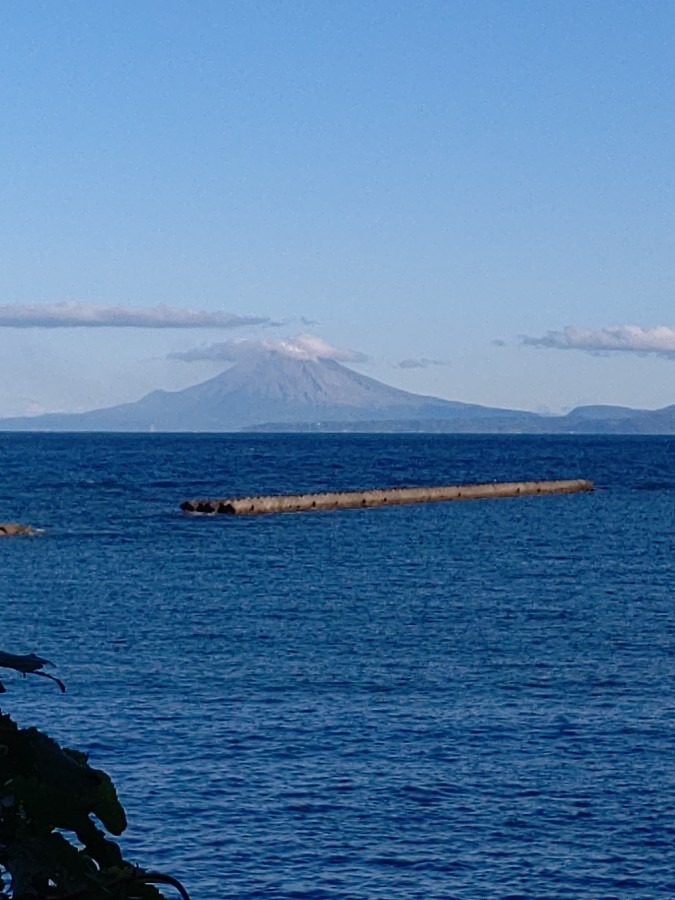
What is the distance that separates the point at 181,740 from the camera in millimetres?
32625

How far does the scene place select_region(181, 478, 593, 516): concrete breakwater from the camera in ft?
376

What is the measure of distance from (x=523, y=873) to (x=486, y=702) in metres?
12.7

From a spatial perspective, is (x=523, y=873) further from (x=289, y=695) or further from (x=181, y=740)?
(x=289, y=695)

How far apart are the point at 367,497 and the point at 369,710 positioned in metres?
92.1

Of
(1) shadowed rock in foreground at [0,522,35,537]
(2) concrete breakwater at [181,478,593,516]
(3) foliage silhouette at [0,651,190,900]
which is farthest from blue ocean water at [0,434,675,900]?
(2) concrete breakwater at [181,478,593,516]

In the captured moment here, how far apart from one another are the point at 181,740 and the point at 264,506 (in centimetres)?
8469

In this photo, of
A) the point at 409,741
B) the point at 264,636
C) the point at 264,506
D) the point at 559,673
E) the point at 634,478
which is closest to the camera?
the point at 409,741

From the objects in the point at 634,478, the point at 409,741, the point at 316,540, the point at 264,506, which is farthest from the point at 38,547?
the point at 634,478

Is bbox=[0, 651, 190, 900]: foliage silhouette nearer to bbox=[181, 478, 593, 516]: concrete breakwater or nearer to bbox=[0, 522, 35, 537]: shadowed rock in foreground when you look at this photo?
bbox=[0, 522, 35, 537]: shadowed rock in foreground

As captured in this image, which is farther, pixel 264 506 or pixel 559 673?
pixel 264 506

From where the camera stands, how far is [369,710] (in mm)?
36312

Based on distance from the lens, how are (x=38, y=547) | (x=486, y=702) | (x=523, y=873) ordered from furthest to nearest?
1. (x=38, y=547)
2. (x=486, y=702)
3. (x=523, y=873)

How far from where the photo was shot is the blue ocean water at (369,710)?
25.5m

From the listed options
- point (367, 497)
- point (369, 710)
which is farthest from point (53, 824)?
point (367, 497)
